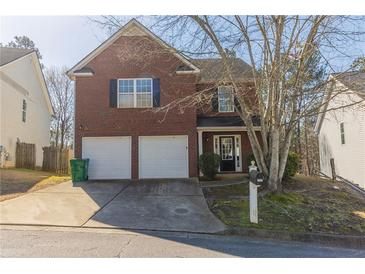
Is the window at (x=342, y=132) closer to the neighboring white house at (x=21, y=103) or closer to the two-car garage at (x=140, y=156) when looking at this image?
the two-car garage at (x=140, y=156)

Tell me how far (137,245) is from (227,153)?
38.5 feet

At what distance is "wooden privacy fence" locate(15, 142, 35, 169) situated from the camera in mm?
19219

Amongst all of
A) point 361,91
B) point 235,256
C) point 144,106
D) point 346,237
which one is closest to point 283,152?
point 361,91

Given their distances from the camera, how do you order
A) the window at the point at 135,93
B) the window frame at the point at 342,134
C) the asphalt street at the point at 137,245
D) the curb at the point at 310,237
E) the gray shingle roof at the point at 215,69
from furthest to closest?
the window frame at the point at 342,134
the window at the point at 135,93
the gray shingle roof at the point at 215,69
the curb at the point at 310,237
the asphalt street at the point at 137,245

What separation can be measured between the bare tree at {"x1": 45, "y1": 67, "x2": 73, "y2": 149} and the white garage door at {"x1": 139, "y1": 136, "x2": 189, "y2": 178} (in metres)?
22.8

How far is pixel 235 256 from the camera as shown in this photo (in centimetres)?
580

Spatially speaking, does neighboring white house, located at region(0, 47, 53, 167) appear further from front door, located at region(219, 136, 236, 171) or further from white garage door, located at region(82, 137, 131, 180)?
front door, located at region(219, 136, 236, 171)

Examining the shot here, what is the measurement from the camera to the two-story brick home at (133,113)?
14594 mm

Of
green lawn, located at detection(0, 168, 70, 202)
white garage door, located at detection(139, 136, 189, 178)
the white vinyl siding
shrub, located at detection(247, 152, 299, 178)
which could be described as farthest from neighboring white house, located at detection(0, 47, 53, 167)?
the white vinyl siding

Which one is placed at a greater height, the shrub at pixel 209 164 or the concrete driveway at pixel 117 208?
the shrub at pixel 209 164

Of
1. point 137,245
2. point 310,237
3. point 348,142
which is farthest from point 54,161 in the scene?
point 348,142

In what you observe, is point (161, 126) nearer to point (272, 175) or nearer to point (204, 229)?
point (272, 175)

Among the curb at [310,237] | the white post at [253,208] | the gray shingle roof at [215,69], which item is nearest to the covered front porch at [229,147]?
the gray shingle roof at [215,69]

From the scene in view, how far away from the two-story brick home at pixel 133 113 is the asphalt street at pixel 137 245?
7256 millimetres
